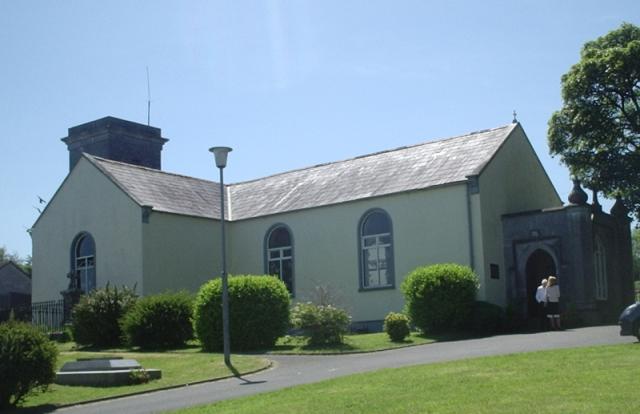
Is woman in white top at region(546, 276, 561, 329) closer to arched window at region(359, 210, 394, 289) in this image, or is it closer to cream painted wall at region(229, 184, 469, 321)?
cream painted wall at region(229, 184, 469, 321)

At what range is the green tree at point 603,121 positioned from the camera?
37.5m

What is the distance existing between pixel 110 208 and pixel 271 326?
529 inches

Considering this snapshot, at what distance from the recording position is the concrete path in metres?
15.7

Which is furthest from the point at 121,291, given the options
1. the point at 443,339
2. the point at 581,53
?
the point at 581,53

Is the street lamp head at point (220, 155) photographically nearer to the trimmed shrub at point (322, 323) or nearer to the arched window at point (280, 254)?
the trimmed shrub at point (322, 323)

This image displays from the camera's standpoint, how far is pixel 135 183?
3634cm

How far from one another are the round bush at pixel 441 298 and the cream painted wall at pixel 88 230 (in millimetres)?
12488

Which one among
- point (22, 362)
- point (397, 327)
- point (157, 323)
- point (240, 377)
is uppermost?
point (157, 323)

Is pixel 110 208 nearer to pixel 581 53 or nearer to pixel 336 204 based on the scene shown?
pixel 336 204

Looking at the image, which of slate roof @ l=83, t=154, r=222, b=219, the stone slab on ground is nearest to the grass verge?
the stone slab on ground

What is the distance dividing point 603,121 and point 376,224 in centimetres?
1296

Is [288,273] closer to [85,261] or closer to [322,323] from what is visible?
[85,261]

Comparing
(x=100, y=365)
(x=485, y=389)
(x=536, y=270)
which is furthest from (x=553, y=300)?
(x=100, y=365)

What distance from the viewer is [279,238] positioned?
119 feet
